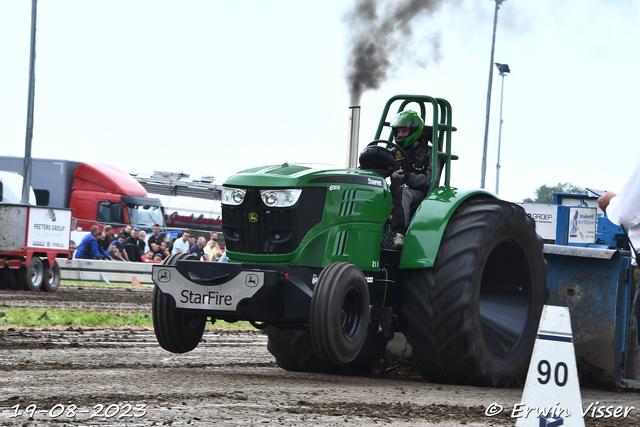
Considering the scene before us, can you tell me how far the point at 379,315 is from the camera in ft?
22.7

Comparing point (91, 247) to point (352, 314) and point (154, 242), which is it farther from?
point (352, 314)

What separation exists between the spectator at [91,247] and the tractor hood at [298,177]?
16.1m

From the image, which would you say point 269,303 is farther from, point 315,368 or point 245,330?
point 245,330

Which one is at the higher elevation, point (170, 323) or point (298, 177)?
point (298, 177)

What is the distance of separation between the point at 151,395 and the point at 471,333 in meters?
2.56

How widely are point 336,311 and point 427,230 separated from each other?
1.18m

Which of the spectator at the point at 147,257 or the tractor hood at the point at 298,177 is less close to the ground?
the tractor hood at the point at 298,177

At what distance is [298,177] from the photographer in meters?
6.68

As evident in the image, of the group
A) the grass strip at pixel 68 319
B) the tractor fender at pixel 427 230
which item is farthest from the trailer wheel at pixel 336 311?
the grass strip at pixel 68 319

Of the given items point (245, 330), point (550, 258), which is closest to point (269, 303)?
point (550, 258)

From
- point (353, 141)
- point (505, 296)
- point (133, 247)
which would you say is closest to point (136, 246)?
point (133, 247)

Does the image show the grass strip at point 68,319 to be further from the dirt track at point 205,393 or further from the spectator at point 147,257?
the spectator at point 147,257

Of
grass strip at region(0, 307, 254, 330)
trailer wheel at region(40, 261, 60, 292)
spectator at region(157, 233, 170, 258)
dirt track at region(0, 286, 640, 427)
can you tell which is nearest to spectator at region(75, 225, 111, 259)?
spectator at region(157, 233, 170, 258)

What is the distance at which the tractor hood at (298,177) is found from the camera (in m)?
6.70
